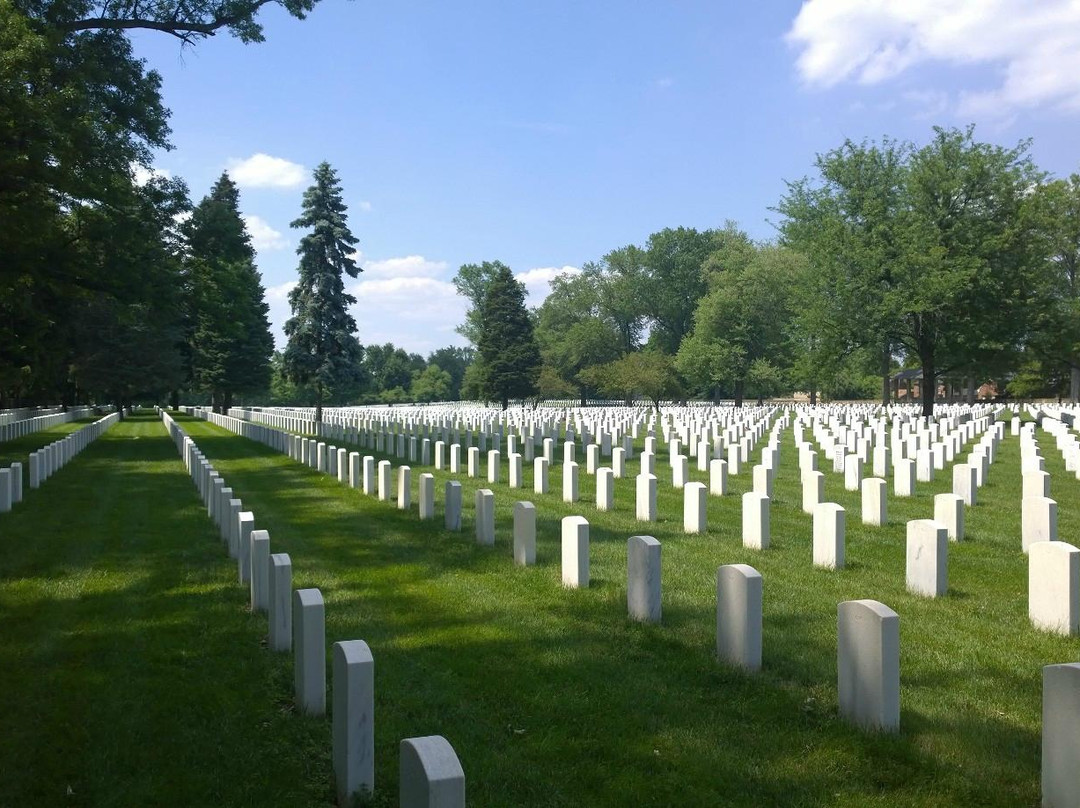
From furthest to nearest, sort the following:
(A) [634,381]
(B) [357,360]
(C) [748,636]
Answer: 1. (A) [634,381]
2. (B) [357,360]
3. (C) [748,636]

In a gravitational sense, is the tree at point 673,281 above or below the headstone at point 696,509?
above

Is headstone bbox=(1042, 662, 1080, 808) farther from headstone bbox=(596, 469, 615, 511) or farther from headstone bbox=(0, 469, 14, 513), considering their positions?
headstone bbox=(0, 469, 14, 513)

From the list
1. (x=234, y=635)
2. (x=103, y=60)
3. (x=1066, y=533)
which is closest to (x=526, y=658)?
(x=234, y=635)

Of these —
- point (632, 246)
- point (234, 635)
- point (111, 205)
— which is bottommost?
point (234, 635)

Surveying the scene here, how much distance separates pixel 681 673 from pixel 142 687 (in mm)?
3312

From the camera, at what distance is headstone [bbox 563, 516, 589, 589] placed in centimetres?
761

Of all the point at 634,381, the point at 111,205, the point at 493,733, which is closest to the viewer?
the point at 493,733

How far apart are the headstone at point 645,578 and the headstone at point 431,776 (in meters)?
3.75

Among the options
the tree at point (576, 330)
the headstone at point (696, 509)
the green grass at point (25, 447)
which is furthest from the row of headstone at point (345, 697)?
the tree at point (576, 330)

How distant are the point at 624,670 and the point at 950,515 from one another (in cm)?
564

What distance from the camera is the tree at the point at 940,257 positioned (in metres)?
36.3

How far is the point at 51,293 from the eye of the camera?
25.0 metres

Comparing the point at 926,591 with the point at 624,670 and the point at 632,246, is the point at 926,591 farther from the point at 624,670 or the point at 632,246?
the point at 632,246

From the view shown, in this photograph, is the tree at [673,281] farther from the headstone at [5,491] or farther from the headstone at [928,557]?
the headstone at [928,557]
